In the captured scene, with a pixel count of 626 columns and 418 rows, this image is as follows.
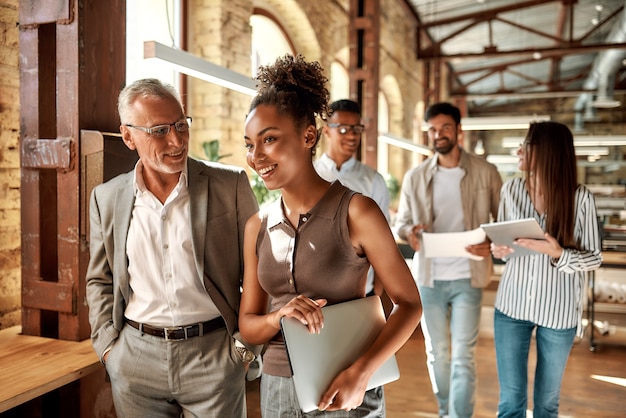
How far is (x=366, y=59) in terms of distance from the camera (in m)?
6.04

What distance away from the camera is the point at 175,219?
6.19 ft

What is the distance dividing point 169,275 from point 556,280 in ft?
5.60

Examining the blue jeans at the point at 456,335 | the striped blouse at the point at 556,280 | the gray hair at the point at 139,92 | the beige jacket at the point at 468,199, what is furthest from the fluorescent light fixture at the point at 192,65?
the striped blouse at the point at 556,280

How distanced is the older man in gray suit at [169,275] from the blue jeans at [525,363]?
4.29ft

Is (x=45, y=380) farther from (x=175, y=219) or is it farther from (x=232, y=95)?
(x=232, y=95)

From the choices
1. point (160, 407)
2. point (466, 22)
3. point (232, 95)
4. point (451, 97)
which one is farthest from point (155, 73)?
point (451, 97)

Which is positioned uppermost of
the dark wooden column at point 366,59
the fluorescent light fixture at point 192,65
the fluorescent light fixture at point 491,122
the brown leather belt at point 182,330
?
the dark wooden column at point 366,59

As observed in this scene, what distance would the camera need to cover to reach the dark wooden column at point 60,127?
7.93ft

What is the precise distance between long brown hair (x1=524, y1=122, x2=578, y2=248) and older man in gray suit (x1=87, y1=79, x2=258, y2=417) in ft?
4.37

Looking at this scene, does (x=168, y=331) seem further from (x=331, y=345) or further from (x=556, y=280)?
(x=556, y=280)

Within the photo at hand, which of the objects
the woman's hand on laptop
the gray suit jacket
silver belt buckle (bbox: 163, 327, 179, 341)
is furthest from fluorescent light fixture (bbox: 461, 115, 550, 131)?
the woman's hand on laptop

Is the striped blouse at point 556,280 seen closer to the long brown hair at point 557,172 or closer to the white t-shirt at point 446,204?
the long brown hair at point 557,172

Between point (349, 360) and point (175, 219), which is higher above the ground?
point (175, 219)

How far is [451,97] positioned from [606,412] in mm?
14340
